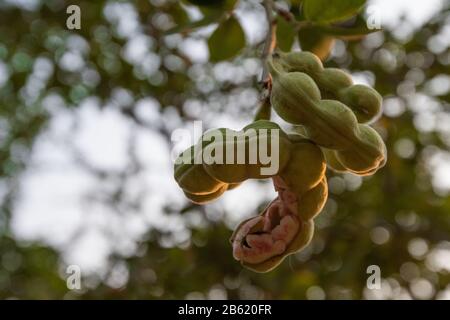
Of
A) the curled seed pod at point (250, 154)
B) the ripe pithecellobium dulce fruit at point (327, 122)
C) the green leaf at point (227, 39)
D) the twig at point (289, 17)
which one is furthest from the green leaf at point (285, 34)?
the curled seed pod at point (250, 154)

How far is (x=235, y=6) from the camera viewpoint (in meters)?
1.65

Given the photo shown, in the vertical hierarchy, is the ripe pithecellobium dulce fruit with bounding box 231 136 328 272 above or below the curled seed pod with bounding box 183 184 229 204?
below

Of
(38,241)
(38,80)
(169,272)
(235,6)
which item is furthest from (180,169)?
(38,241)

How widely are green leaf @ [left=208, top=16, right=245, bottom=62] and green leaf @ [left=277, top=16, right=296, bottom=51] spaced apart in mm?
165

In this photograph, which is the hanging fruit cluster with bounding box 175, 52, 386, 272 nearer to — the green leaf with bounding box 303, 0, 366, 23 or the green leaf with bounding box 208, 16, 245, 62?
the green leaf with bounding box 303, 0, 366, 23

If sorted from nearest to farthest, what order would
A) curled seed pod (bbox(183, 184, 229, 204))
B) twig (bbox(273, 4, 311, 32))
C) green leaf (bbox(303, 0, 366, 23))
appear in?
1. curled seed pod (bbox(183, 184, 229, 204))
2. green leaf (bbox(303, 0, 366, 23))
3. twig (bbox(273, 4, 311, 32))

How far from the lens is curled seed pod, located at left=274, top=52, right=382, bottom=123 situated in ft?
3.96

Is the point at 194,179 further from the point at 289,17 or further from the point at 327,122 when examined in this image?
the point at 289,17

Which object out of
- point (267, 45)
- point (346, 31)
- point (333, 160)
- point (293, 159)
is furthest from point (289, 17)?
point (293, 159)

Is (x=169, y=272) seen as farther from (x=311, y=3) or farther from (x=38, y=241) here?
(x=38, y=241)

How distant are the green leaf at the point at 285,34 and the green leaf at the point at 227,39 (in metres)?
0.17

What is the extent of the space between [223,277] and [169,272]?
0.27 meters

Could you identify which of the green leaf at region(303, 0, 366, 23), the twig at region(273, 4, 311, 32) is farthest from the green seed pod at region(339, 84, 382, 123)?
the twig at region(273, 4, 311, 32)

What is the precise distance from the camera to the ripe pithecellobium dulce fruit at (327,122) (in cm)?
111
